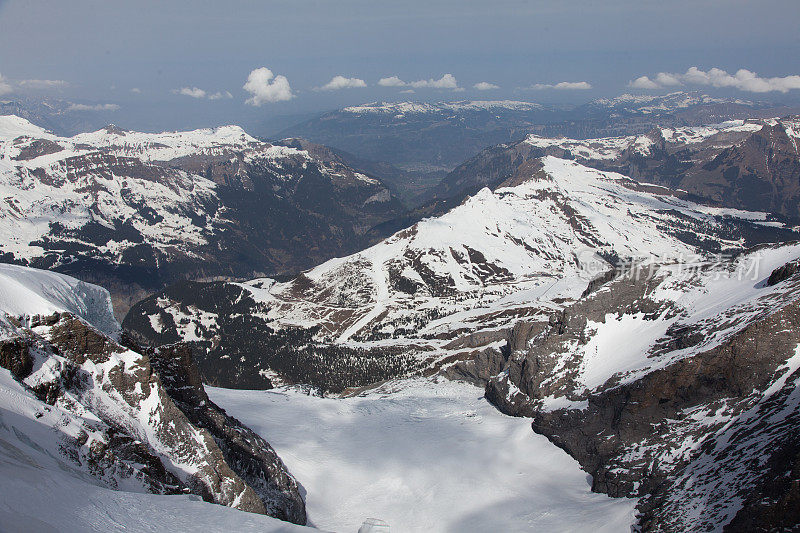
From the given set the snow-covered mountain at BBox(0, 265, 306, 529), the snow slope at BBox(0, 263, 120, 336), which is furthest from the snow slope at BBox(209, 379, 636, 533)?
the snow slope at BBox(0, 263, 120, 336)

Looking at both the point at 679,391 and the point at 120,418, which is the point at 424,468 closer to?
the point at 679,391

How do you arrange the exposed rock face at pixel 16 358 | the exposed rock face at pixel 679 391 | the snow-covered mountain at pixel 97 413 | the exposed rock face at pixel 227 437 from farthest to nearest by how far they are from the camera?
the exposed rock face at pixel 227 437, the exposed rock face at pixel 679 391, the exposed rock face at pixel 16 358, the snow-covered mountain at pixel 97 413

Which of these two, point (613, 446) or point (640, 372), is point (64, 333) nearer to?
point (613, 446)

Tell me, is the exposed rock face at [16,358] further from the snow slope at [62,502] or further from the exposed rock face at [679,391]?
the exposed rock face at [679,391]

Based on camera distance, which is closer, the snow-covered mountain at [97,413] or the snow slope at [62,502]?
the snow slope at [62,502]

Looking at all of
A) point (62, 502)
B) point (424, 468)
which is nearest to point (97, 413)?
point (62, 502)

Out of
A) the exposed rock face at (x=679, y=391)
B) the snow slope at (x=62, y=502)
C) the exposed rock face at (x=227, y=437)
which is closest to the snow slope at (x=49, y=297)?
the exposed rock face at (x=227, y=437)

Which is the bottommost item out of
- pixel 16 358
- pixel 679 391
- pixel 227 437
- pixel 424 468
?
pixel 424 468
